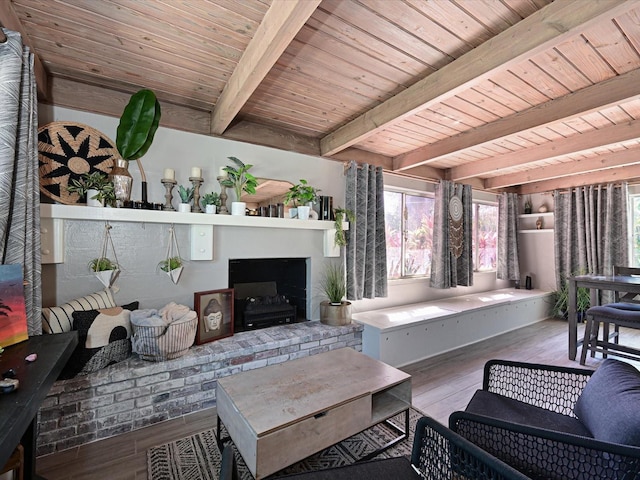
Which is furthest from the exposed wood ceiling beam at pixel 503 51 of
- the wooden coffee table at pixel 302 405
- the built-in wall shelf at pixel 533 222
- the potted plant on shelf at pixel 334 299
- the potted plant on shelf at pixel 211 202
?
the built-in wall shelf at pixel 533 222

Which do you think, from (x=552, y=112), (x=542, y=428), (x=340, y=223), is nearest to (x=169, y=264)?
(x=340, y=223)

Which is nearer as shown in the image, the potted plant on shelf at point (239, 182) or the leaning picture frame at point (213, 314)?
the leaning picture frame at point (213, 314)

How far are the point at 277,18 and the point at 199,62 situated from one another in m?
0.77

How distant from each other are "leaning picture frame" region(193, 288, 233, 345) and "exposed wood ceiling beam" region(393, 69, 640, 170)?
8.60 ft

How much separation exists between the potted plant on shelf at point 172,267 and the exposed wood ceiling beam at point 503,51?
1.95 meters

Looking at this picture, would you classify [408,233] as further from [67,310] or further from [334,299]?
[67,310]

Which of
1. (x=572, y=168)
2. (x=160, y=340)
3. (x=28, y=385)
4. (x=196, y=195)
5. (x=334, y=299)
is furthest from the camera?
(x=572, y=168)

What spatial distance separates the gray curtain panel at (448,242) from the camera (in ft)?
13.3

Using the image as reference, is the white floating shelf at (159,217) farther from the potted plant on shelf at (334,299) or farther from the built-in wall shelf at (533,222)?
the built-in wall shelf at (533,222)

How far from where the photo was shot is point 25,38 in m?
1.59

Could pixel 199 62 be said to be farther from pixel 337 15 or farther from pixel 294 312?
pixel 294 312

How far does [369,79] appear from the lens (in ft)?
6.53

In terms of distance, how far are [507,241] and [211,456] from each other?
5.30 m

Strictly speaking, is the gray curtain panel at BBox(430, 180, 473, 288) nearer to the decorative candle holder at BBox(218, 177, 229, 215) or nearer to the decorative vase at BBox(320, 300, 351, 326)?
the decorative vase at BBox(320, 300, 351, 326)
